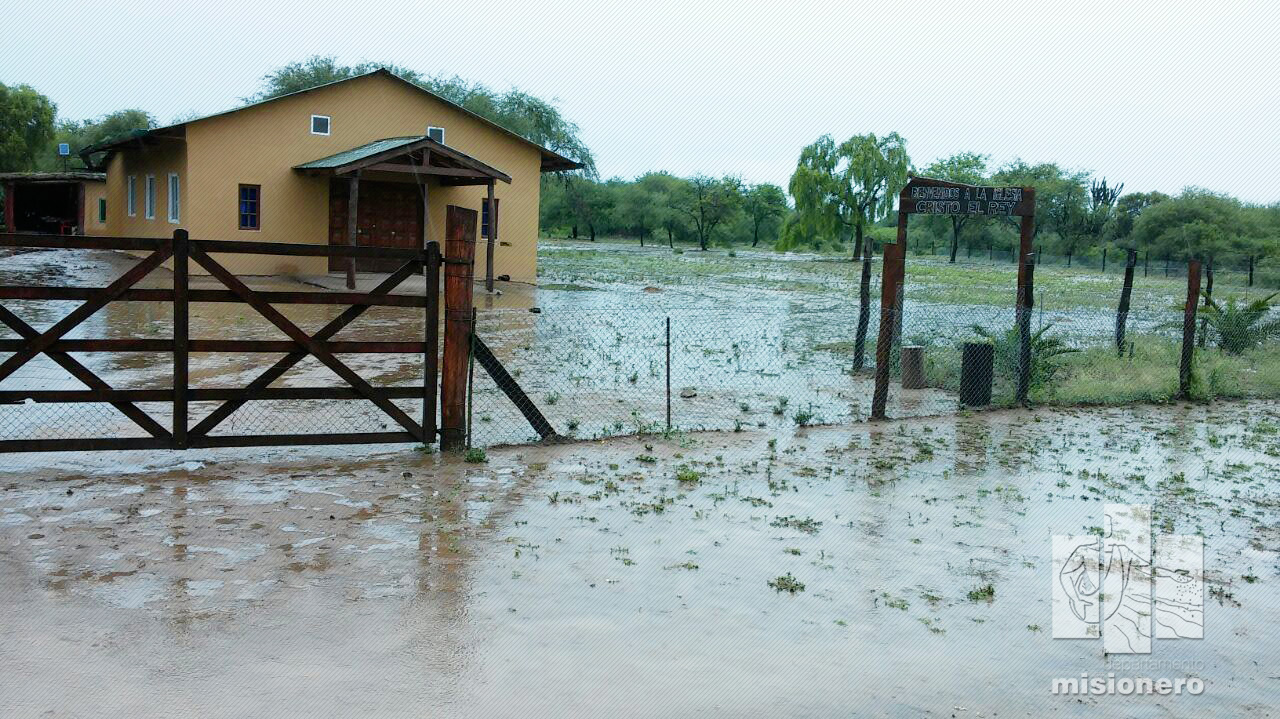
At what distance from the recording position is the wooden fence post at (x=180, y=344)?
8.79 meters

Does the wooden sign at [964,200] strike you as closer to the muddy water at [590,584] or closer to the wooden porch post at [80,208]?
the muddy water at [590,584]

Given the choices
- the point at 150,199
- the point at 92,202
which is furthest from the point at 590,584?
the point at 92,202

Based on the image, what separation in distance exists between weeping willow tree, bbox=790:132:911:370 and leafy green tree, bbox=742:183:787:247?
3625 centimetres

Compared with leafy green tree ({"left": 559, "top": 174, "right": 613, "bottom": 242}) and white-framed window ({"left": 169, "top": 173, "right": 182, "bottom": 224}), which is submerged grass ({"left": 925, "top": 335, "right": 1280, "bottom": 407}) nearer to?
white-framed window ({"left": 169, "top": 173, "right": 182, "bottom": 224})

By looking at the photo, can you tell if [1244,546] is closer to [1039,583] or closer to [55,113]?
[1039,583]

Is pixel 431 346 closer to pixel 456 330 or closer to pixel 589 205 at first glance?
pixel 456 330

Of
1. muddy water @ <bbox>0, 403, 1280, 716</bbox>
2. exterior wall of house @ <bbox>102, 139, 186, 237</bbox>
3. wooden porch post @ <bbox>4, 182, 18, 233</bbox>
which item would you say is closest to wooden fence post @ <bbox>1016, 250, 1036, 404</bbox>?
muddy water @ <bbox>0, 403, 1280, 716</bbox>

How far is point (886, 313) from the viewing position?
42.1 ft

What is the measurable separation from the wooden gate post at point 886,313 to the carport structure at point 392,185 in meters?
17.7

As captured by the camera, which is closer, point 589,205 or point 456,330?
point 456,330

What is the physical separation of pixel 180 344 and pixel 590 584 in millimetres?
4394

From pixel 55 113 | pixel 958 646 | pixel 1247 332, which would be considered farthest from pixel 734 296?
pixel 55 113

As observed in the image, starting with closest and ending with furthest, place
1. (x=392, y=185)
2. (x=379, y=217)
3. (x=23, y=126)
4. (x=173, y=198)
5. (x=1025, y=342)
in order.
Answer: (x=1025, y=342)
(x=173, y=198)
(x=379, y=217)
(x=392, y=185)
(x=23, y=126)

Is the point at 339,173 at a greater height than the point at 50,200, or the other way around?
the point at 339,173
